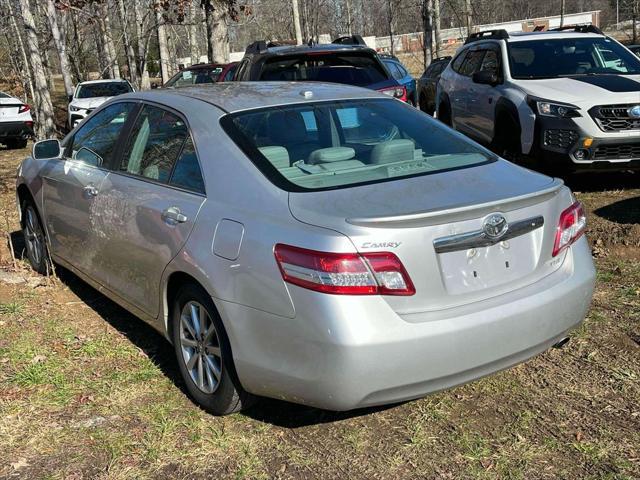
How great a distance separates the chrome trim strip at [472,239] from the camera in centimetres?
291

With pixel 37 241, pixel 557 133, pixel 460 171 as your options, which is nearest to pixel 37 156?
pixel 37 241

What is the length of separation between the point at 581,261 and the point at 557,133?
434 centimetres

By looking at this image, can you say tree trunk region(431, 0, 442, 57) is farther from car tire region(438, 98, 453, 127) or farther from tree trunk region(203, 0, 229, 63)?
car tire region(438, 98, 453, 127)

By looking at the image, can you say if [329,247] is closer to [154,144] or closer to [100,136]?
[154,144]

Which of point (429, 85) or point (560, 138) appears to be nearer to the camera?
point (560, 138)

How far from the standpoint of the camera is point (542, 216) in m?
3.19

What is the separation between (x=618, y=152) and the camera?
7270mm

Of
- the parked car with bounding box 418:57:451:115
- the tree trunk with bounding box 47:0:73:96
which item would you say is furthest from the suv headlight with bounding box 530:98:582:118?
the tree trunk with bounding box 47:0:73:96

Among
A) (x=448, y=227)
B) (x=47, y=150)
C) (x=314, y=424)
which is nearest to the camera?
(x=448, y=227)

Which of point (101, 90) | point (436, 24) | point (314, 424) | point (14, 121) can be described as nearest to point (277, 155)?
point (314, 424)

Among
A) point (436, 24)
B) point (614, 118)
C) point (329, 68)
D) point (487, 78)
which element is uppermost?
point (436, 24)

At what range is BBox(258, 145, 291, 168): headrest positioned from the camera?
3.44m

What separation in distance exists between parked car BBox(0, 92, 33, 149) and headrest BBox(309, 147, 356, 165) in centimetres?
1470

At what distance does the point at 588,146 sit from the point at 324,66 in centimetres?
302
